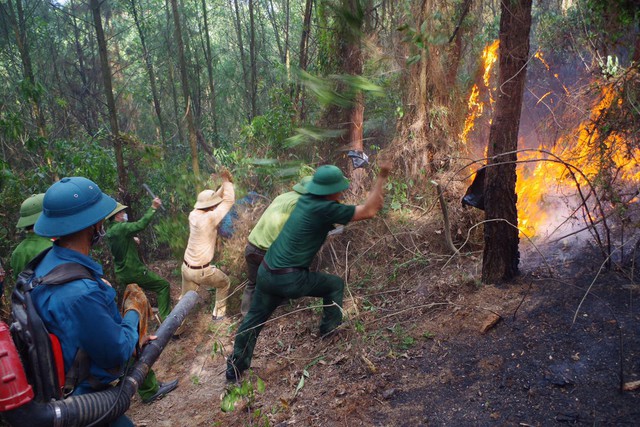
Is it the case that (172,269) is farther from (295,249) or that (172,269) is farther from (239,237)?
(295,249)

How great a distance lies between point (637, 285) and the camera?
3.82 metres

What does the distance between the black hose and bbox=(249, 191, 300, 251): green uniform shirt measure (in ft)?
7.92

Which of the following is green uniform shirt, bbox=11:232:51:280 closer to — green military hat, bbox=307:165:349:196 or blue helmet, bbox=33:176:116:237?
blue helmet, bbox=33:176:116:237

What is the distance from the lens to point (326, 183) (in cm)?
402

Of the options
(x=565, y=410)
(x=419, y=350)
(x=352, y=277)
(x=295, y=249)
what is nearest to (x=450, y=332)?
(x=419, y=350)

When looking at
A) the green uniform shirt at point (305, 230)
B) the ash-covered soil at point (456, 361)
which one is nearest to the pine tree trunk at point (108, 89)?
the ash-covered soil at point (456, 361)

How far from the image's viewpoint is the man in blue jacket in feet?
7.22

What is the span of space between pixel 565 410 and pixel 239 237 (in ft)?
16.4

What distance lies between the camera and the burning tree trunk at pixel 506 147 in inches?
169

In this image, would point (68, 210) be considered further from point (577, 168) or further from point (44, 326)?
point (577, 168)

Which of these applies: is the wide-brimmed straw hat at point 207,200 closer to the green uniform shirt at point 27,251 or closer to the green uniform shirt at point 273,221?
the green uniform shirt at point 273,221

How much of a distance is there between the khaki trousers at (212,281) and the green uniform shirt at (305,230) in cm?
222

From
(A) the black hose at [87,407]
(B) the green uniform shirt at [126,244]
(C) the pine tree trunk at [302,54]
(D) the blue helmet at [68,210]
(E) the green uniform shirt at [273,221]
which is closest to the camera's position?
(A) the black hose at [87,407]

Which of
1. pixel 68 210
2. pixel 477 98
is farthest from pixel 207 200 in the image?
pixel 477 98
